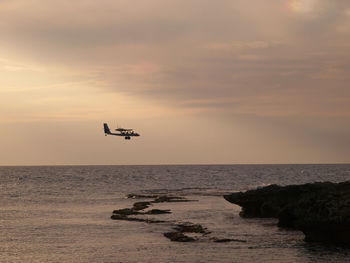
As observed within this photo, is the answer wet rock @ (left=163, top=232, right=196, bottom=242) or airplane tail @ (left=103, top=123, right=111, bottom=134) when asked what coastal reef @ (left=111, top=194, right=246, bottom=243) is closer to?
wet rock @ (left=163, top=232, right=196, bottom=242)

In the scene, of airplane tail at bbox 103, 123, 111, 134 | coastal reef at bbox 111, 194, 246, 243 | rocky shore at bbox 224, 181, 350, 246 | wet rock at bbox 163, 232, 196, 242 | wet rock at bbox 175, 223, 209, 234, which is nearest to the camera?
rocky shore at bbox 224, 181, 350, 246

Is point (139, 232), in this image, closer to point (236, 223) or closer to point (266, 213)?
point (236, 223)

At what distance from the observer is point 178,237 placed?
38.0 m

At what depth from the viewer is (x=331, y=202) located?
3497 centimetres

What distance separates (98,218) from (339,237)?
1108 inches

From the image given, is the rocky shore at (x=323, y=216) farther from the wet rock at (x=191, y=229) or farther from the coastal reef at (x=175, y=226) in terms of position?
the wet rock at (x=191, y=229)

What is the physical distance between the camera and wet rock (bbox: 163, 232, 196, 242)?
122 ft

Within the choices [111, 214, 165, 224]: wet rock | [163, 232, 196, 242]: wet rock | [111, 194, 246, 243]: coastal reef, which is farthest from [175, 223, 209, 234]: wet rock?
[111, 214, 165, 224]: wet rock

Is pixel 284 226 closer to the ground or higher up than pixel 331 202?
closer to the ground

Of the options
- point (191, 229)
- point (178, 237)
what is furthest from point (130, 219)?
point (178, 237)

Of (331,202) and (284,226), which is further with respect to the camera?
(284,226)

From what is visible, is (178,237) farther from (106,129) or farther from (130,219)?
(106,129)

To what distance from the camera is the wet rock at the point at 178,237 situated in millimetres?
37188

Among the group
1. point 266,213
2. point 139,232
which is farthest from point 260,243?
point 266,213
